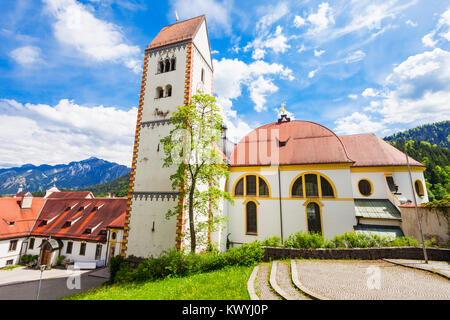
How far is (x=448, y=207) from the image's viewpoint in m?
10.8

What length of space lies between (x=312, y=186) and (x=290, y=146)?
4.10 metres

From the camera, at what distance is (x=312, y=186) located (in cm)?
1616

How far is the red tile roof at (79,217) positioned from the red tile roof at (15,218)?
0.99 metres

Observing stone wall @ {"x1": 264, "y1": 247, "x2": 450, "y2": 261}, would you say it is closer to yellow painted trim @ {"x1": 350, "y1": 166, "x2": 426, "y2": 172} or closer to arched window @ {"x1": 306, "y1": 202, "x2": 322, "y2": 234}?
arched window @ {"x1": 306, "y1": 202, "x2": 322, "y2": 234}

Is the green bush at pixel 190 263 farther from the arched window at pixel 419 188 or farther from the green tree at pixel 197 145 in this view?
the arched window at pixel 419 188

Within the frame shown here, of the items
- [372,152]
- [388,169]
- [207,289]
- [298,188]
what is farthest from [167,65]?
[388,169]

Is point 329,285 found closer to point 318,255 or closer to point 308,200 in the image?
point 318,255

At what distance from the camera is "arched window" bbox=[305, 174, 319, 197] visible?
52.5 ft

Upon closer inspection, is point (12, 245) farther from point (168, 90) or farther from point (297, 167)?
point (297, 167)

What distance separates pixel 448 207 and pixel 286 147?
10.6m

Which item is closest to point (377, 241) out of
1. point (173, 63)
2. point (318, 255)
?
point (318, 255)

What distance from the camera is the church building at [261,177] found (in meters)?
13.4

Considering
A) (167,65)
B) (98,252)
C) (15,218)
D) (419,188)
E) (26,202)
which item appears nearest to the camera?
(167,65)
